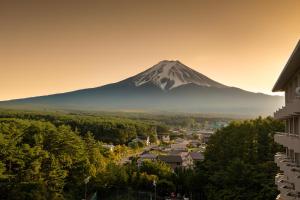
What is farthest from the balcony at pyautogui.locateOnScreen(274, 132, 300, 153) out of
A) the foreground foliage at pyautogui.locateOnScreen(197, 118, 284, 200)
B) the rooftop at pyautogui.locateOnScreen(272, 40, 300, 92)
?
the foreground foliage at pyautogui.locateOnScreen(197, 118, 284, 200)

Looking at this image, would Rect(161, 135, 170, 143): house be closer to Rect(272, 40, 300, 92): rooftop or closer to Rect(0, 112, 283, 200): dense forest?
Rect(0, 112, 283, 200): dense forest

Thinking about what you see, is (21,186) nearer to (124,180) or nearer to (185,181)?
(124,180)

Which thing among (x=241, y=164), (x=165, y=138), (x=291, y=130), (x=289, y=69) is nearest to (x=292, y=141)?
(x=289, y=69)

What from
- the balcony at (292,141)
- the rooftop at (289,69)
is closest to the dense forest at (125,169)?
the rooftop at (289,69)

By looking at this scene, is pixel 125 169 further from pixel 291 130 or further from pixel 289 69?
pixel 289 69

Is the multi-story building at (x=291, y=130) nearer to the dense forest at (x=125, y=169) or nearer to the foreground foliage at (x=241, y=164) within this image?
the foreground foliage at (x=241, y=164)

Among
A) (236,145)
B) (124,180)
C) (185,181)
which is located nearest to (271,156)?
(236,145)

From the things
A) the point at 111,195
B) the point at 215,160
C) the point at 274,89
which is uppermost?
the point at 274,89
